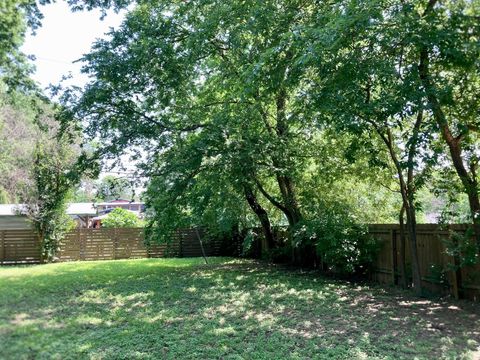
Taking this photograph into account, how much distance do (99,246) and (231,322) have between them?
11880mm

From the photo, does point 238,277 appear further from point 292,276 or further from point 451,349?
point 451,349

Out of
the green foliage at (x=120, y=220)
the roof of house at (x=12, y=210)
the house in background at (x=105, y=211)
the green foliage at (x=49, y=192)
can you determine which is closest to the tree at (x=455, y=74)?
the house in background at (x=105, y=211)

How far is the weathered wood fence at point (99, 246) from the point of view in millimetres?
15117

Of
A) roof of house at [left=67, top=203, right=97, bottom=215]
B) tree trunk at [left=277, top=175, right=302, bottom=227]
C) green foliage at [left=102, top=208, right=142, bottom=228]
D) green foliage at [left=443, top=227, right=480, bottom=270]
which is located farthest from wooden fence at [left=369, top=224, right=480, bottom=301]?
roof of house at [left=67, top=203, right=97, bottom=215]

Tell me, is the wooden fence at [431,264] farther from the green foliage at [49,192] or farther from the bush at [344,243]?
the green foliage at [49,192]

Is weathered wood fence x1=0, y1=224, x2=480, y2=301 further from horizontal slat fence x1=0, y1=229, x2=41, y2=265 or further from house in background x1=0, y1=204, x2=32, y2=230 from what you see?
house in background x1=0, y1=204, x2=32, y2=230

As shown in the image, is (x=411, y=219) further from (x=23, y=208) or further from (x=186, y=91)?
(x=23, y=208)

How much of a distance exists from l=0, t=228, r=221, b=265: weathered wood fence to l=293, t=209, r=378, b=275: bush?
6.76 metres

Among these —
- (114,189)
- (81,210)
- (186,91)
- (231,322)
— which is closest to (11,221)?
(81,210)

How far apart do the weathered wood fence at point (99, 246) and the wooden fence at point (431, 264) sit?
25.6 feet

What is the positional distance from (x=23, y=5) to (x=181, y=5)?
3.65 m

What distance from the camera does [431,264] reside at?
7371 millimetres

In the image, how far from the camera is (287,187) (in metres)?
11.9

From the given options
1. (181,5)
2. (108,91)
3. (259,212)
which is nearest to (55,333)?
(108,91)
